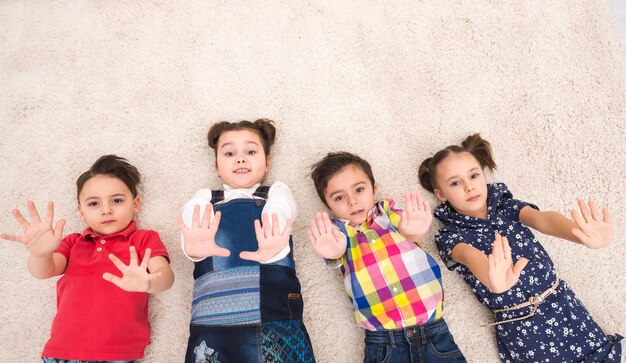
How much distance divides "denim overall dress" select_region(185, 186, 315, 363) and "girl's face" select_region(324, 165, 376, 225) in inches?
10.7

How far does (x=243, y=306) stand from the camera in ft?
4.36

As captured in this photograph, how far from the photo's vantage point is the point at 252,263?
1.38 m

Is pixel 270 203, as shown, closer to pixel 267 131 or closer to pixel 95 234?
pixel 267 131

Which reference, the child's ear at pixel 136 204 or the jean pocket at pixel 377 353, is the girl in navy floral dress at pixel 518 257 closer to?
the jean pocket at pixel 377 353

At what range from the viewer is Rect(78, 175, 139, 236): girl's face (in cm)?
152

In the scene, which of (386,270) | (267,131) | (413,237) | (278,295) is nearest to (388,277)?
(386,270)

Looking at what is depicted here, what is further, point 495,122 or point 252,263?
point 495,122

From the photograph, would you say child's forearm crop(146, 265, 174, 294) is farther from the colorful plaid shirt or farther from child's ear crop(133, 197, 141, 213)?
the colorful plaid shirt

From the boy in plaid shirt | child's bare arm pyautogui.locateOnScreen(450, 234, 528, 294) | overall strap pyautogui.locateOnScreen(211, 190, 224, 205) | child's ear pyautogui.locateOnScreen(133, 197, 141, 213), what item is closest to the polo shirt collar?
child's ear pyautogui.locateOnScreen(133, 197, 141, 213)

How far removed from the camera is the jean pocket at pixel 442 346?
138 centimetres

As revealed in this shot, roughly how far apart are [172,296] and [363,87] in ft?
3.90

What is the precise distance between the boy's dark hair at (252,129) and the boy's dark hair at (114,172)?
0.34 m

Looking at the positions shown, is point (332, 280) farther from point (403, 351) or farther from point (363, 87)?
point (363, 87)

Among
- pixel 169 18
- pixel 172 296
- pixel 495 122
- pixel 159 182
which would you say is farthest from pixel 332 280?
pixel 169 18
